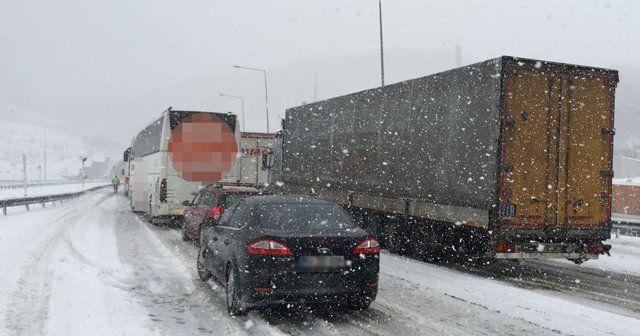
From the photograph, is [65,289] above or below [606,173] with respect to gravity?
below

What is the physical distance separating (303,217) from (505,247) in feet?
13.9

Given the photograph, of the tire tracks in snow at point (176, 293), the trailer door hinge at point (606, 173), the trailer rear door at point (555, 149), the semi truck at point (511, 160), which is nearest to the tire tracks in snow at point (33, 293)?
the tire tracks in snow at point (176, 293)

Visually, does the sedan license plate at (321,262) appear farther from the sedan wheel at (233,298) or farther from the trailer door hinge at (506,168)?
the trailer door hinge at (506,168)

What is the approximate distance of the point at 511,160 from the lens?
30.9 ft

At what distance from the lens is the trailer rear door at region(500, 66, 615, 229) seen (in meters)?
9.47

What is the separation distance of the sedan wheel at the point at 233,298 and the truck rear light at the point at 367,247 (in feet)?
4.71

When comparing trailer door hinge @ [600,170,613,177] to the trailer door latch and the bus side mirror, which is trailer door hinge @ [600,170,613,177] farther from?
the bus side mirror

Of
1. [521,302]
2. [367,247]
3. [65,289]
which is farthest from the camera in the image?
[65,289]

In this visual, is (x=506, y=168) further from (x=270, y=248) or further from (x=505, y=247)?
(x=270, y=248)

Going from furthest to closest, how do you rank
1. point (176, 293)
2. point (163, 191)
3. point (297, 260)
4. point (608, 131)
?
point (163, 191) < point (608, 131) < point (176, 293) < point (297, 260)

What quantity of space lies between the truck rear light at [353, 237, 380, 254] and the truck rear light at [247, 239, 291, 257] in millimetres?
803

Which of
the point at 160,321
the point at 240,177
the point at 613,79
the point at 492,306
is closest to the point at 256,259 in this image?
the point at 160,321

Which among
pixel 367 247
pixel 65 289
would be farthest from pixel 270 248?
pixel 65 289

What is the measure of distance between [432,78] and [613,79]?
3169mm
